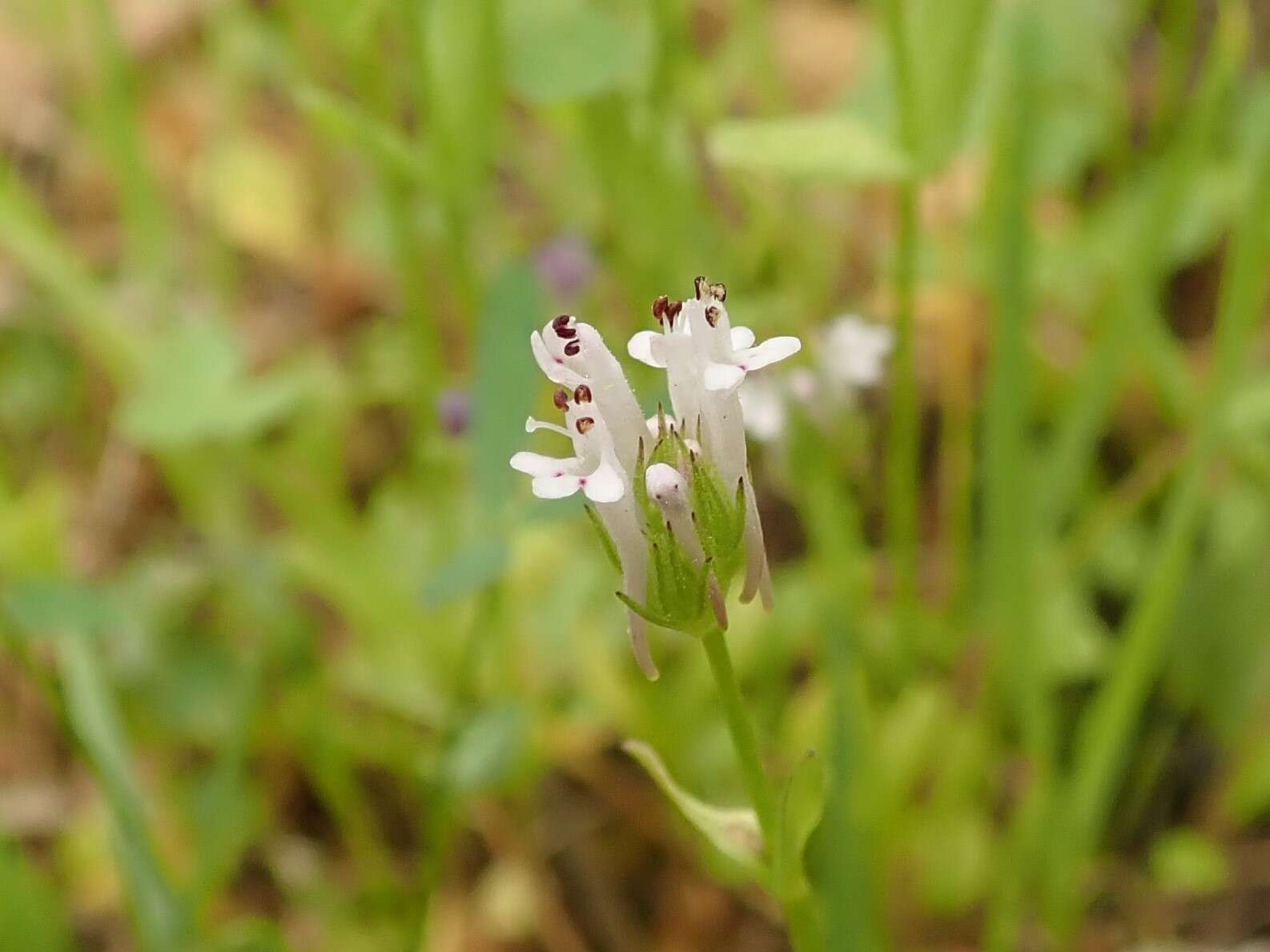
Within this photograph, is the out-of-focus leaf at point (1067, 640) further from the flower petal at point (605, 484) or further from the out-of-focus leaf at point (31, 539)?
the out-of-focus leaf at point (31, 539)

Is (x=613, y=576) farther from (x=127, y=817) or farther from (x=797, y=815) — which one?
(x=797, y=815)

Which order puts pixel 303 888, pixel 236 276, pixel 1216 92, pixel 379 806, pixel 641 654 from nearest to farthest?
pixel 641 654 < pixel 1216 92 < pixel 303 888 < pixel 379 806 < pixel 236 276

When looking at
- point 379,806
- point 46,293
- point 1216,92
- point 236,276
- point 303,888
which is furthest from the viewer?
point 236,276

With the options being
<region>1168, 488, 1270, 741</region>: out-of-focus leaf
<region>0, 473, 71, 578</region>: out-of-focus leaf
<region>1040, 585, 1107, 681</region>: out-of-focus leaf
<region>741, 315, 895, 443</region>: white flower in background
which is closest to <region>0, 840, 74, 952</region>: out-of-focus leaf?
<region>0, 473, 71, 578</region>: out-of-focus leaf

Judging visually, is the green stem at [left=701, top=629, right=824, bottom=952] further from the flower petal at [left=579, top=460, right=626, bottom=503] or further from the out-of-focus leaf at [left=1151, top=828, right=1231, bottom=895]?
the out-of-focus leaf at [left=1151, top=828, right=1231, bottom=895]

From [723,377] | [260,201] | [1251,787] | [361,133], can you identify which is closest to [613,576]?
[361,133]

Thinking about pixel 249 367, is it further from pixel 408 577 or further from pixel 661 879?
pixel 661 879

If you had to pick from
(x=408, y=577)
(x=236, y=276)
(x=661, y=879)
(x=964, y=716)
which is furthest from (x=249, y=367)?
(x=964, y=716)
